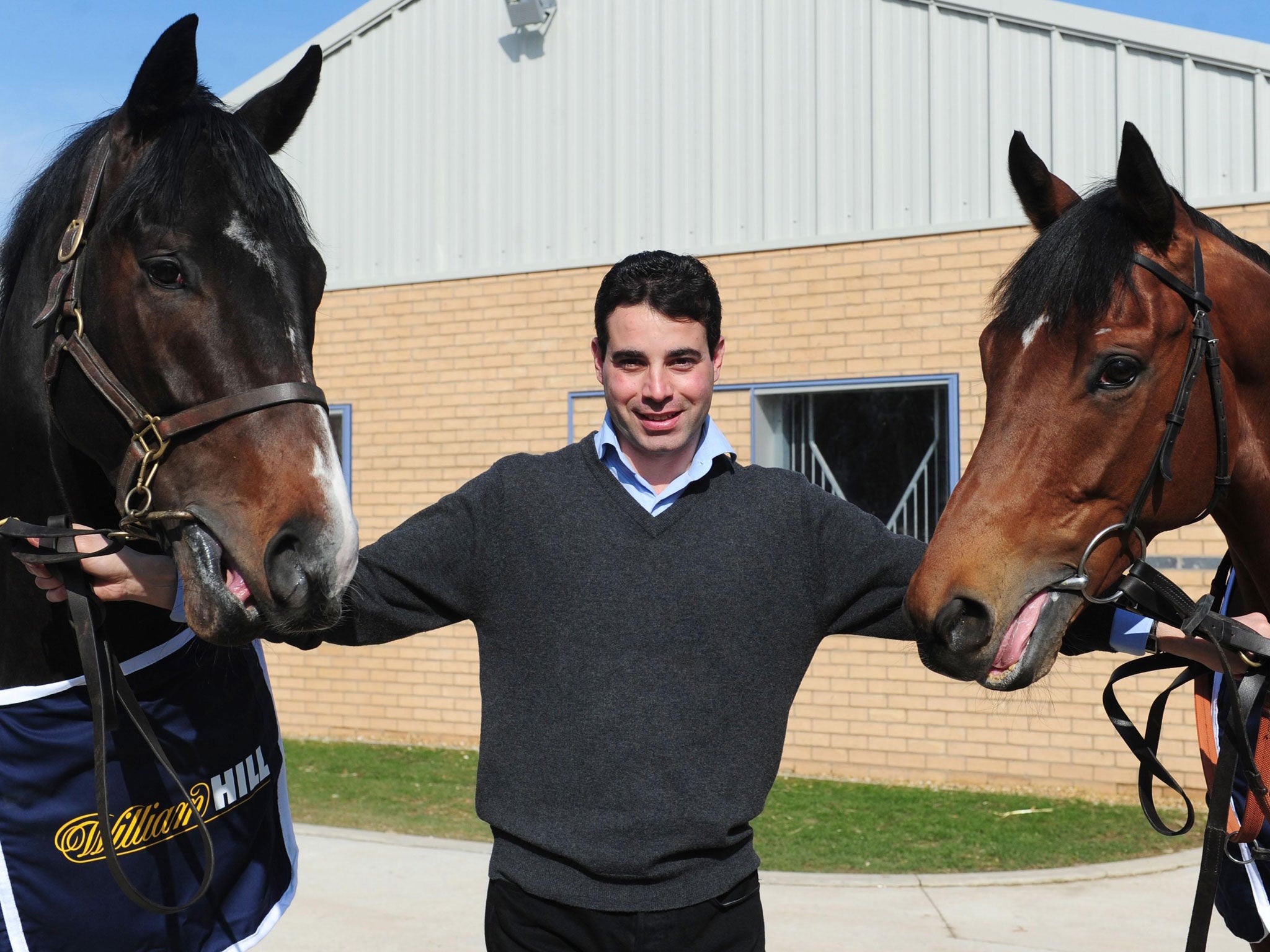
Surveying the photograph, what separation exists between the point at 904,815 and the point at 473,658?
3.36m

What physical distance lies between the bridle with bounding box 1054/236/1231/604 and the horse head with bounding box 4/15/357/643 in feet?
4.30

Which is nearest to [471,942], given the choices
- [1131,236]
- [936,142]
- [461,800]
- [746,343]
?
[461,800]

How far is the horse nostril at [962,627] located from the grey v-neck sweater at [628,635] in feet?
1.12

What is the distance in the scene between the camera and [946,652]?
204cm

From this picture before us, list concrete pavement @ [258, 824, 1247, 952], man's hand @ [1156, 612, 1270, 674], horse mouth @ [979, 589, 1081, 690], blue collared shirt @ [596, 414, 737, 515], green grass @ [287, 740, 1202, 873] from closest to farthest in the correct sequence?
horse mouth @ [979, 589, 1081, 690] < man's hand @ [1156, 612, 1270, 674] < blue collared shirt @ [596, 414, 737, 515] < concrete pavement @ [258, 824, 1247, 952] < green grass @ [287, 740, 1202, 873]

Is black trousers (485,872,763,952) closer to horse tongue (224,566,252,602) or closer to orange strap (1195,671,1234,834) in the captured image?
horse tongue (224,566,252,602)

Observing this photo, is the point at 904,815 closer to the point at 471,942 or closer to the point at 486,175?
the point at 471,942

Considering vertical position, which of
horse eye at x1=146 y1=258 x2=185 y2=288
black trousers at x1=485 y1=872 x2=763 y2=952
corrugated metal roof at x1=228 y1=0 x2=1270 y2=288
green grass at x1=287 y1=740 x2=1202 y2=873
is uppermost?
corrugated metal roof at x1=228 y1=0 x2=1270 y2=288

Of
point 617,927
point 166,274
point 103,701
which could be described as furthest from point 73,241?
point 617,927

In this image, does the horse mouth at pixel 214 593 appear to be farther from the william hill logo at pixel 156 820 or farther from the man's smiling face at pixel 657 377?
the man's smiling face at pixel 657 377

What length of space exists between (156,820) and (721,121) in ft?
21.8

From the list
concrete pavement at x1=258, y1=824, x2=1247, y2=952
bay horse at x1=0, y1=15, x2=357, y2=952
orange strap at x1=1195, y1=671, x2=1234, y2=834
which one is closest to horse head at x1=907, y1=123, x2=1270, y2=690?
orange strap at x1=1195, y1=671, x2=1234, y2=834

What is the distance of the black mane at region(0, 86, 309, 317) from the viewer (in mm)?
1979

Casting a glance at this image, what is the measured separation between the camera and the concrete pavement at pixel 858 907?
4.70 meters
